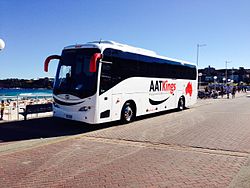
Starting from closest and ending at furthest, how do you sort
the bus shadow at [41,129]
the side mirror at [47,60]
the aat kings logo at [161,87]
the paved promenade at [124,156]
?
1. the paved promenade at [124,156]
2. the bus shadow at [41,129]
3. the side mirror at [47,60]
4. the aat kings logo at [161,87]

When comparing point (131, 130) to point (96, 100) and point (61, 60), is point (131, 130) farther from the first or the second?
point (61, 60)

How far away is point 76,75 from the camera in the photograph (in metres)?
11.5

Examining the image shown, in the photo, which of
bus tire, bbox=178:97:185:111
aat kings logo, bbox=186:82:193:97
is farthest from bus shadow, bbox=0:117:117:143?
aat kings logo, bbox=186:82:193:97

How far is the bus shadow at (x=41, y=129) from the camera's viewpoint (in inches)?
399

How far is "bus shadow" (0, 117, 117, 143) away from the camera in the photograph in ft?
33.2

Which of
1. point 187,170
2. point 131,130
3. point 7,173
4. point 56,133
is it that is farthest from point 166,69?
point 7,173

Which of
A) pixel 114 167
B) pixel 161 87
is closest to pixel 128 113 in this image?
pixel 161 87

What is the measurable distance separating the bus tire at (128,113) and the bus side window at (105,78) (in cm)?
168

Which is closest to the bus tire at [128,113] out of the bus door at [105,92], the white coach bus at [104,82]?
the white coach bus at [104,82]

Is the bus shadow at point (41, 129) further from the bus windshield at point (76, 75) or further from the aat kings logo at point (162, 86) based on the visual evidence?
the aat kings logo at point (162, 86)

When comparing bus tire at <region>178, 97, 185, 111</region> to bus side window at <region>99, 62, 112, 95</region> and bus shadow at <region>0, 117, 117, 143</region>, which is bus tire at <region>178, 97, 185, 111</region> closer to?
bus shadow at <region>0, 117, 117, 143</region>

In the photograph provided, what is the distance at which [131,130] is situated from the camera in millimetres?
11469

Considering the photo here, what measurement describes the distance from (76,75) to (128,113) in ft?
10.3

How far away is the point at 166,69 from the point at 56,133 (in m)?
8.43
